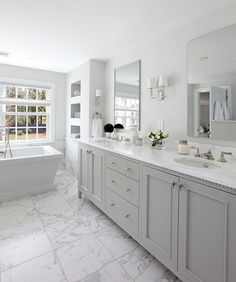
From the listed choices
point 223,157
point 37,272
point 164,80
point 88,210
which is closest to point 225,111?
point 223,157

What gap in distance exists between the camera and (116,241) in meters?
2.00

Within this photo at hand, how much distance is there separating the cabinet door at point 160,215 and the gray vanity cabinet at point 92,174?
795mm

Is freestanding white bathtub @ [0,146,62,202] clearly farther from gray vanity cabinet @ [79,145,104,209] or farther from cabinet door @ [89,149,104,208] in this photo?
cabinet door @ [89,149,104,208]

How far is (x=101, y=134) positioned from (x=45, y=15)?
1950mm

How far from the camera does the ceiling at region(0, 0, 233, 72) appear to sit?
6.11 feet

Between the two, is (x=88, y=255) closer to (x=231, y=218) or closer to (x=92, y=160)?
(x=92, y=160)

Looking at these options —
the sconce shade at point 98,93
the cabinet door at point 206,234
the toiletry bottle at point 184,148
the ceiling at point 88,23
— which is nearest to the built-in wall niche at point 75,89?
the sconce shade at point 98,93

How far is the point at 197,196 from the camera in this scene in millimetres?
1285

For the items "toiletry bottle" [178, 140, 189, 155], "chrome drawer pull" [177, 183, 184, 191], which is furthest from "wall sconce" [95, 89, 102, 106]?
"chrome drawer pull" [177, 183, 184, 191]

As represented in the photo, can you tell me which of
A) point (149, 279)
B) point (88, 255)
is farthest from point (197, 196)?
point (88, 255)

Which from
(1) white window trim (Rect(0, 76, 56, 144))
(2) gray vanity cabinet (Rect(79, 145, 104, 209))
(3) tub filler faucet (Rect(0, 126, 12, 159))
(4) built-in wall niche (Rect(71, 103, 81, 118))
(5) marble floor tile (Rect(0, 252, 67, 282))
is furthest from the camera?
(4) built-in wall niche (Rect(71, 103, 81, 118))

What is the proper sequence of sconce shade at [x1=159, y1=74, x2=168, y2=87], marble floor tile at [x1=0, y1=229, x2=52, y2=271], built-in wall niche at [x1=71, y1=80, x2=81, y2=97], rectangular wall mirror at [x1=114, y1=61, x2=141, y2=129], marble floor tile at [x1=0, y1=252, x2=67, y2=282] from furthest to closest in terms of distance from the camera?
built-in wall niche at [x1=71, y1=80, x2=81, y2=97] < rectangular wall mirror at [x1=114, y1=61, x2=141, y2=129] < sconce shade at [x1=159, y1=74, x2=168, y2=87] < marble floor tile at [x1=0, y1=229, x2=52, y2=271] < marble floor tile at [x1=0, y1=252, x2=67, y2=282]

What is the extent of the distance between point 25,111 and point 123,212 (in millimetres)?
3379

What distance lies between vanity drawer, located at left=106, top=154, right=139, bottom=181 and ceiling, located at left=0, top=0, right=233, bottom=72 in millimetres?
1508
